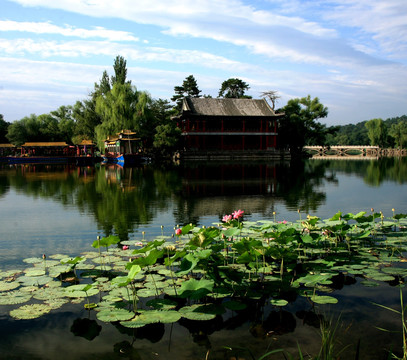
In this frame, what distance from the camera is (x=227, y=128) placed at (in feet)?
149

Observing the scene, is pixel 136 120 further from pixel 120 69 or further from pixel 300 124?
pixel 300 124

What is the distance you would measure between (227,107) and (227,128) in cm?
267

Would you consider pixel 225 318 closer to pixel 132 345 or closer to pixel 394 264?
pixel 132 345

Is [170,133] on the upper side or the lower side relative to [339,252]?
upper

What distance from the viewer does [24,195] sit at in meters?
14.6

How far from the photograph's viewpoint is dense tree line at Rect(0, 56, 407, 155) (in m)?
42.2

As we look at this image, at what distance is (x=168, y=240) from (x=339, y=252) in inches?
118

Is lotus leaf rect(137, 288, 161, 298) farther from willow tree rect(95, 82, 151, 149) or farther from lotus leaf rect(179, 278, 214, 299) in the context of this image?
willow tree rect(95, 82, 151, 149)

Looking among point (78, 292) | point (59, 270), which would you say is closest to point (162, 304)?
point (78, 292)

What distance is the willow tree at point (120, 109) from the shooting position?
136 feet

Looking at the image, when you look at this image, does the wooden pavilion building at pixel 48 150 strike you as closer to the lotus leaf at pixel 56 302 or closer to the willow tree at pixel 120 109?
the willow tree at pixel 120 109

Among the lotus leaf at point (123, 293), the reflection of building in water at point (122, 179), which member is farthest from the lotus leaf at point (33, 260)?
the reflection of building in water at point (122, 179)

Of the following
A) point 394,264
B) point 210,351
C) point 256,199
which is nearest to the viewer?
point 210,351

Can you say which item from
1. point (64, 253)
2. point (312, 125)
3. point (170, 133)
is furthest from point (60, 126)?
point (64, 253)
